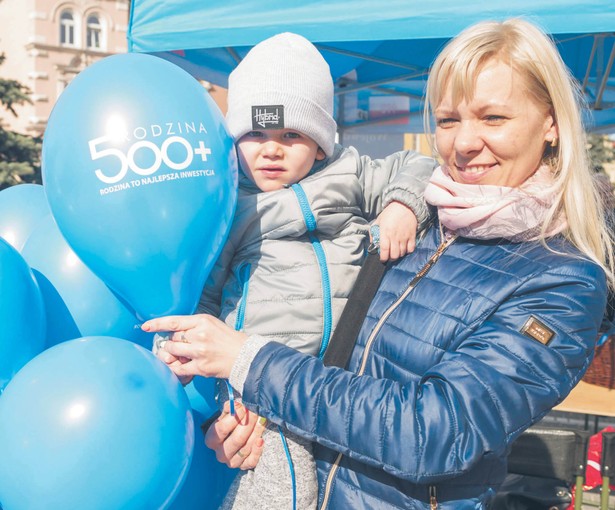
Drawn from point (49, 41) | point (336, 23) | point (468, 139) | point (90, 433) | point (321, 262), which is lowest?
point (90, 433)

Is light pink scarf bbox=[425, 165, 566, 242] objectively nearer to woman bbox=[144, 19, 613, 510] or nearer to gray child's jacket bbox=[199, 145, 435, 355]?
woman bbox=[144, 19, 613, 510]

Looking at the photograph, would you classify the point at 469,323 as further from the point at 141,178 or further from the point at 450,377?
the point at 141,178

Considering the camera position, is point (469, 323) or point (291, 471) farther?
point (291, 471)

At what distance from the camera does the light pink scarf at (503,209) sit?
1298mm

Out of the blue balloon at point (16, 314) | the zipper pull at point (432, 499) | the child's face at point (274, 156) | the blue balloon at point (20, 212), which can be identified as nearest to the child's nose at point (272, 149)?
the child's face at point (274, 156)

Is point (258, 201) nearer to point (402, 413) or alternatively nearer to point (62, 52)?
point (402, 413)

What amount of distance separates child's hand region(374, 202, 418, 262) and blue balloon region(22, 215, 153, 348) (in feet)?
2.20

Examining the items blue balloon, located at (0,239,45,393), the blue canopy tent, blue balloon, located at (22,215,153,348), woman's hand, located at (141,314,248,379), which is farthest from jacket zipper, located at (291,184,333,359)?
the blue canopy tent

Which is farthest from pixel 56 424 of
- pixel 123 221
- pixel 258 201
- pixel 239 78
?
pixel 239 78

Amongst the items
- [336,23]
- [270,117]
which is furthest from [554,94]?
[336,23]

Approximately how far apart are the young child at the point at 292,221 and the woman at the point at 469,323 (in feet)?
0.38

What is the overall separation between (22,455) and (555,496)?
8.15ft

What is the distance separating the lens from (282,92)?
1.64 metres

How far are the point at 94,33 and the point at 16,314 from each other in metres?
29.4
